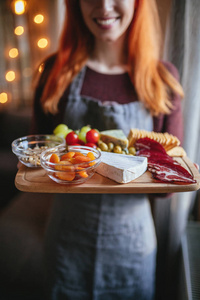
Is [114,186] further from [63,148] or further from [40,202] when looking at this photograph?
[40,202]

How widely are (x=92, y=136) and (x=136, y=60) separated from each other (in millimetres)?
486

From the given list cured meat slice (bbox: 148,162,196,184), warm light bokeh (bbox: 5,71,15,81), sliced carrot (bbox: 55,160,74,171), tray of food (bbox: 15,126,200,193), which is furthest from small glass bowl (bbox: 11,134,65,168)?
warm light bokeh (bbox: 5,71,15,81)

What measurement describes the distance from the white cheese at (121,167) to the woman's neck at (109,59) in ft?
1.83

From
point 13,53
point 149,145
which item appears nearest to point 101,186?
point 149,145

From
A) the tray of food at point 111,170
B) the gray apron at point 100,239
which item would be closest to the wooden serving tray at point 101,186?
the tray of food at point 111,170

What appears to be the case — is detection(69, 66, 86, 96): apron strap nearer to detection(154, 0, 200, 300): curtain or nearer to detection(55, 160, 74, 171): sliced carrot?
detection(154, 0, 200, 300): curtain

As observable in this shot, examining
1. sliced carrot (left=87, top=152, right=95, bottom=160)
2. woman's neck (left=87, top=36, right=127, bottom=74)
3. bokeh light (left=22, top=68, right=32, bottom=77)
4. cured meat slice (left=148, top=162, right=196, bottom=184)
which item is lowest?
cured meat slice (left=148, top=162, right=196, bottom=184)

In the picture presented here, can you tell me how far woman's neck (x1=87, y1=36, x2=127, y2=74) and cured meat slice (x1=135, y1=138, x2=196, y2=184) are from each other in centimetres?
48

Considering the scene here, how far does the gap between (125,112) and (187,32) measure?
0.44 m

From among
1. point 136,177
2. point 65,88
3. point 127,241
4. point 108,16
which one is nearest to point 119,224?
point 127,241

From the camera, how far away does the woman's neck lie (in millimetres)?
1233

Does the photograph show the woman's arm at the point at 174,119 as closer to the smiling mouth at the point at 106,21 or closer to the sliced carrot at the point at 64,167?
the smiling mouth at the point at 106,21

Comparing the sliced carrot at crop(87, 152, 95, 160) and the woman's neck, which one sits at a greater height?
the woman's neck

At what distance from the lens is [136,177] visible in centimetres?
79
